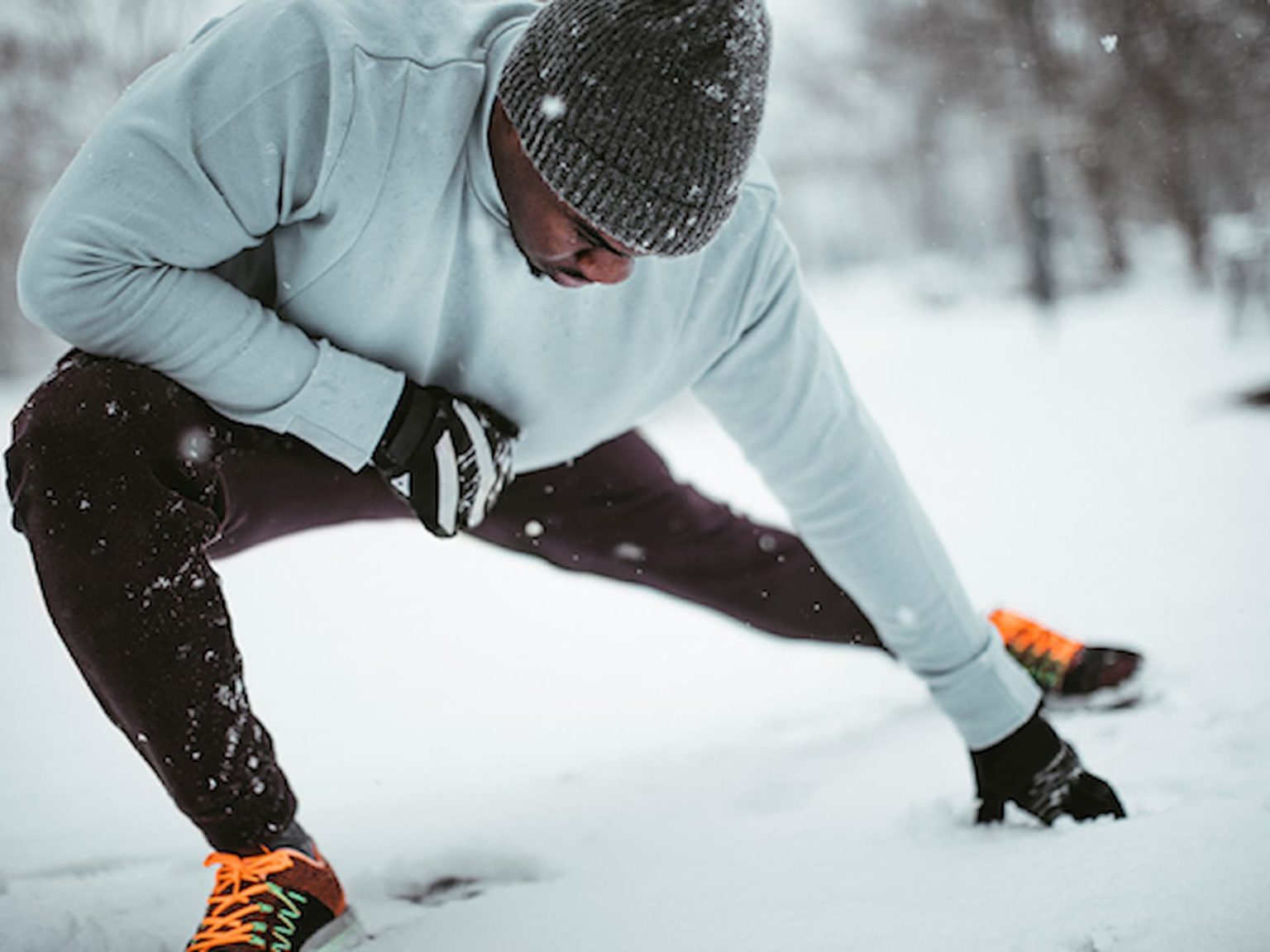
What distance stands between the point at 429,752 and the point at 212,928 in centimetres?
66

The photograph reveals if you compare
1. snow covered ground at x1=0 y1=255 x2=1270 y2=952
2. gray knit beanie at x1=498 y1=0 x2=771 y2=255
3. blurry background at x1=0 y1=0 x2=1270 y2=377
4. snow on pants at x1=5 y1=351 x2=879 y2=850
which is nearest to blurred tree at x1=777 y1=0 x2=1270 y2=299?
blurry background at x1=0 y1=0 x2=1270 y2=377

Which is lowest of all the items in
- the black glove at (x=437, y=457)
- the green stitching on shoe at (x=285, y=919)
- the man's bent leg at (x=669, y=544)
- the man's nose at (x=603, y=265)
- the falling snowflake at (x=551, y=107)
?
the green stitching on shoe at (x=285, y=919)

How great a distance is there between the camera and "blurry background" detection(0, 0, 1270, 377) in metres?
3.12

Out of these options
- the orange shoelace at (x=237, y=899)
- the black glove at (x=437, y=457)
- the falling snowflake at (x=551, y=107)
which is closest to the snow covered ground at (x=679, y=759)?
the orange shoelace at (x=237, y=899)

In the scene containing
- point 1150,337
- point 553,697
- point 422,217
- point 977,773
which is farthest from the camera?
point 1150,337

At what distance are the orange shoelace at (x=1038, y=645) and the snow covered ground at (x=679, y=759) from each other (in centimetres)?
7

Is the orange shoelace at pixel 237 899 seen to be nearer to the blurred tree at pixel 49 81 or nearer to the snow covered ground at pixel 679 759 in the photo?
the snow covered ground at pixel 679 759

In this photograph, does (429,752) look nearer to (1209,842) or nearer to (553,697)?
(553,697)

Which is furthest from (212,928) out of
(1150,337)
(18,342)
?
(1150,337)

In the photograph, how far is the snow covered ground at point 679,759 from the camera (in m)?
0.84

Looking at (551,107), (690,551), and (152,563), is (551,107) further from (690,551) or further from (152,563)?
(690,551)

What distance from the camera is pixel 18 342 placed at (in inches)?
134

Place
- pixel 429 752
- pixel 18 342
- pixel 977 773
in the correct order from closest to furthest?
pixel 977 773
pixel 429 752
pixel 18 342

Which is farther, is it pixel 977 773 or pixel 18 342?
pixel 18 342
